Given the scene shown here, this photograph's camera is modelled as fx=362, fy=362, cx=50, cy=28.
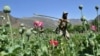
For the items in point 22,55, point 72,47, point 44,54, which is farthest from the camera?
point 72,47

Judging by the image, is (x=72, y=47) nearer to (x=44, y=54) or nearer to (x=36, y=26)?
(x=36, y=26)

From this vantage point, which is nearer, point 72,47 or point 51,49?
point 51,49

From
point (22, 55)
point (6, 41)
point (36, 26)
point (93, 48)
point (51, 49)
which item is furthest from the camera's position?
point (36, 26)

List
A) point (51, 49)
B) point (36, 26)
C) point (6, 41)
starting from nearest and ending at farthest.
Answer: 1. point (6, 41)
2. point (51, 49)
3. point (36, 26)

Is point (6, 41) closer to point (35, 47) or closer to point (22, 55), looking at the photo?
point (35, 47)

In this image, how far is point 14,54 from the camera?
3.34 meters

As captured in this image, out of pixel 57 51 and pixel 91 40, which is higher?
pixel 91 40

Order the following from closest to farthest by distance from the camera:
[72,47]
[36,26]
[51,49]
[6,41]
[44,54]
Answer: [44,54]
[6,41]
[51,49]
[72,47]
[36,26]

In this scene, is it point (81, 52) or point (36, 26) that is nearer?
point (81, 52)

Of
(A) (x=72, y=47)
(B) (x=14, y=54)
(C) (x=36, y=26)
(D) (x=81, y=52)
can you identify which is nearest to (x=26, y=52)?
(B) (x=14, y=54)

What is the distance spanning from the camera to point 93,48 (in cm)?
316

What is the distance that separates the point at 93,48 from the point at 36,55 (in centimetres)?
143

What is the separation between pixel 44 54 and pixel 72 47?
1696 mm

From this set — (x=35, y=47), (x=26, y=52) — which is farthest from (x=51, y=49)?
(x=26, y=52)
